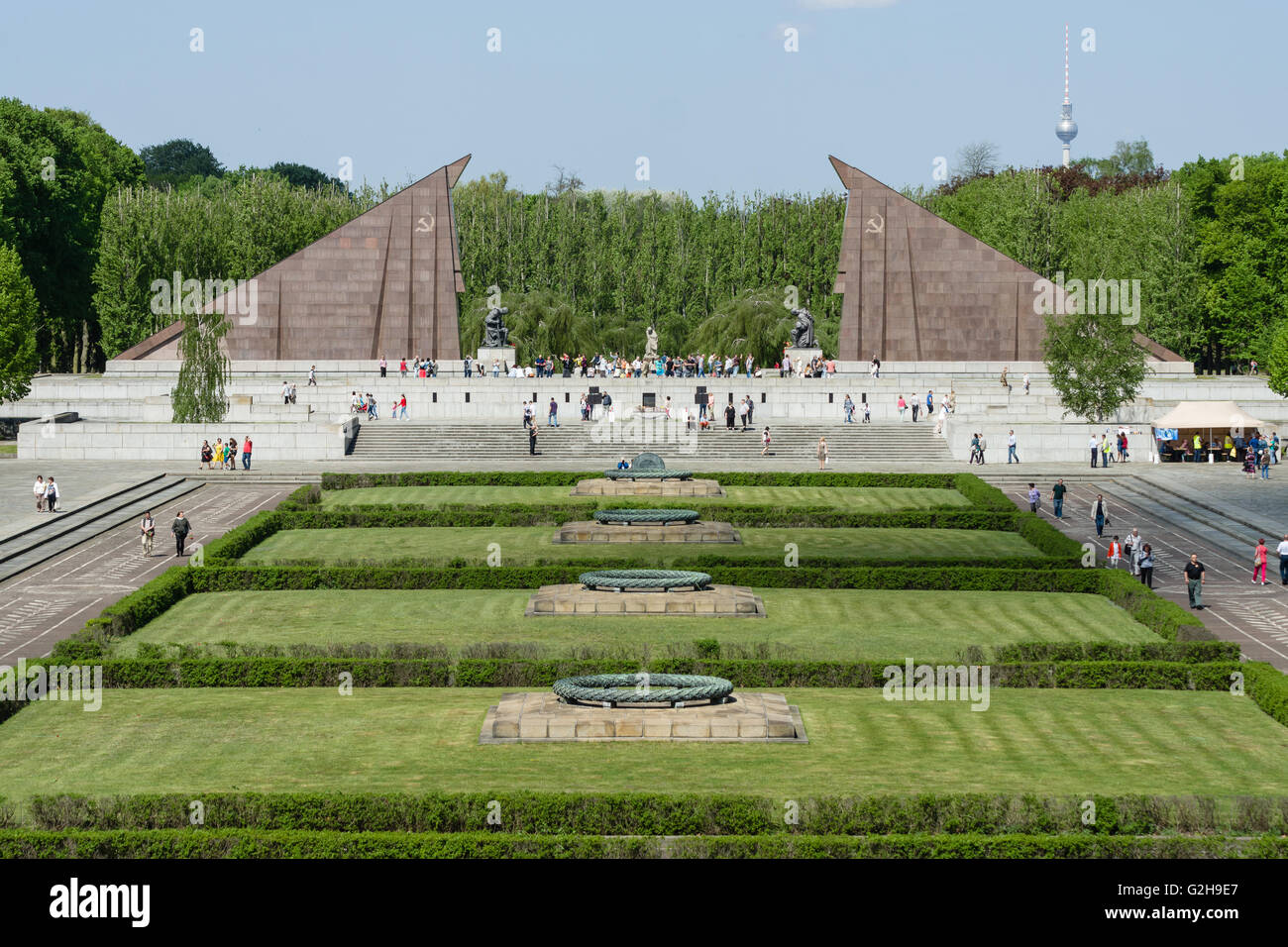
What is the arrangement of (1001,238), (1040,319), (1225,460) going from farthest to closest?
(1001,238)
(1040,319)
(1225,460)

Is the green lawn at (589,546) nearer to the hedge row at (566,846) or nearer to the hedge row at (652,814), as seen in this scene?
the hedge row at (652,814)

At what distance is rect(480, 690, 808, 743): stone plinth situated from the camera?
19.3m

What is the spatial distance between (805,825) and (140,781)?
23.7ft

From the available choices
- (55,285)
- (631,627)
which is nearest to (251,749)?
(631,627)

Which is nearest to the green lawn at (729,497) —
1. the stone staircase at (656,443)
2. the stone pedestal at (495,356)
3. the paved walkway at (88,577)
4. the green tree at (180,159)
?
the paved walkway at (88,577)

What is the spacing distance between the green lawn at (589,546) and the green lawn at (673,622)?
89.6 inches

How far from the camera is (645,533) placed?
35312mm

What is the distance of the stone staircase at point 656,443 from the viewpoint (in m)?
51.7

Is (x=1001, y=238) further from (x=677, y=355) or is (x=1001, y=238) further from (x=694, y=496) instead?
(x=694, y=496)

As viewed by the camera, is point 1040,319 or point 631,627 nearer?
point 631,627

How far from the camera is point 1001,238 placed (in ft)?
261
